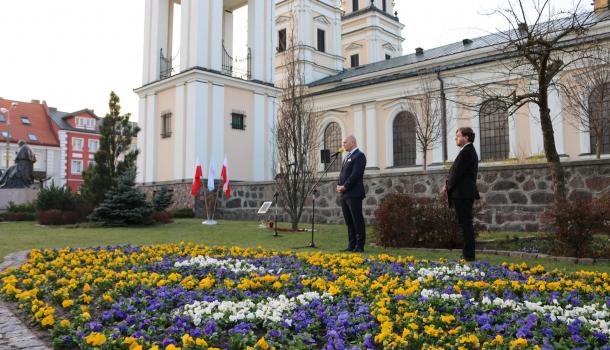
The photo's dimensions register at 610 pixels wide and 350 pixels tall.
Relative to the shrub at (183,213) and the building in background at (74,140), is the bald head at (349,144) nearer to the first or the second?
the shrub at (183,213)

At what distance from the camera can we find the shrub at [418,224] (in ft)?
29.2

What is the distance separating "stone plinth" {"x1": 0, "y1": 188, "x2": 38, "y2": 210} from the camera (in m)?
22.0

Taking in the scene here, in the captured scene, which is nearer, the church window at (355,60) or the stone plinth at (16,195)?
the stone plinth at (16,195)

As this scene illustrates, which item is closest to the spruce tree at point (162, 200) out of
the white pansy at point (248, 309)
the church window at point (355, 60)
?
the white pansy at point (248, 309)

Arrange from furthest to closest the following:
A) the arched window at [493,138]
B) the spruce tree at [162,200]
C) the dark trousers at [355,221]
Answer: the arched window at [493,138] < the spruce tree at [162,200] < the dark trousers at [355,221]

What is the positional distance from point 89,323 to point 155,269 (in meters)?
2.55

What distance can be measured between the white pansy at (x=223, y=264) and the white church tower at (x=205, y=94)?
53.9 ft

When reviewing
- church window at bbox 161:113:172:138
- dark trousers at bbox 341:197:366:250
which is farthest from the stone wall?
church window at bbox 161:113:172:138

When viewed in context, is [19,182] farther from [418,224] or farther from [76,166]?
[76,166]

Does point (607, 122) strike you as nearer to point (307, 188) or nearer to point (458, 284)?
point (307, 188)

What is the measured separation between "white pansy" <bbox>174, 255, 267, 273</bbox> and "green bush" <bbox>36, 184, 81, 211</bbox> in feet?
42.6

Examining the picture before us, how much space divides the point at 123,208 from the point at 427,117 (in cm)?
→ 1606

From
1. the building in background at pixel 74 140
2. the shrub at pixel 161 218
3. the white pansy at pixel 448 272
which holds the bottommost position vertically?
the white pansy at pixel 448 272

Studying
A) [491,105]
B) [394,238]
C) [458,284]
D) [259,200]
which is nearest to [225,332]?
[458,284]
